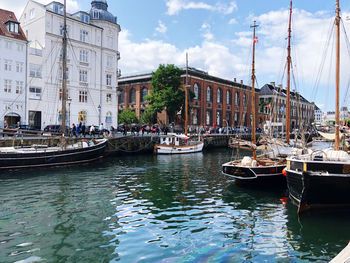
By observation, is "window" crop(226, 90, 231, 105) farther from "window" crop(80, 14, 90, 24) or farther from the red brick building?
"window" crop(80, 14, 90, 24)

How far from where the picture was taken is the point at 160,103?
2303 inches

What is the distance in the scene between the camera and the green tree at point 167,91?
192 ft

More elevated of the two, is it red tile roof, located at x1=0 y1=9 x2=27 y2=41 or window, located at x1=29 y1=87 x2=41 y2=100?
red tile roof, located at x1=0 y1=9 x2=27 y2=41

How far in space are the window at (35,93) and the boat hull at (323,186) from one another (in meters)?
41.1

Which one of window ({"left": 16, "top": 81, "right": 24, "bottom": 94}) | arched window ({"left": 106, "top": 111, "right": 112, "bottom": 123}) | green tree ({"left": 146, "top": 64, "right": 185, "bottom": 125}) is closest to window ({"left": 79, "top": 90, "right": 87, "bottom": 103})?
Result: arched window ({"left": 106, "top": 111, "right": 112, "bottom": 123})

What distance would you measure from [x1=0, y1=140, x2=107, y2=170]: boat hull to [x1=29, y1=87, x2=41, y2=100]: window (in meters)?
18.6

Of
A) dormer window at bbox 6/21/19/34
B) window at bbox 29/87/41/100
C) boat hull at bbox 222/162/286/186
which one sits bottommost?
boat hull at bbox 222/162/286/186

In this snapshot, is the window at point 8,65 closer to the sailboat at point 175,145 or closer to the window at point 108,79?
the window at point 108,79

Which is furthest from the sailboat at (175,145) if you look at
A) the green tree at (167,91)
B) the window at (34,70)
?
the window at (34,70)

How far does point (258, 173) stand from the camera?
1864cm

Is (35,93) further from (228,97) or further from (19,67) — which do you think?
(228,97)

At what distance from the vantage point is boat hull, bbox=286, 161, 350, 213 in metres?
12.9

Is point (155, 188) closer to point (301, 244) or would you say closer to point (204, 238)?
point (204, 238)

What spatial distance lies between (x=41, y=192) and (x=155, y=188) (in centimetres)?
669
